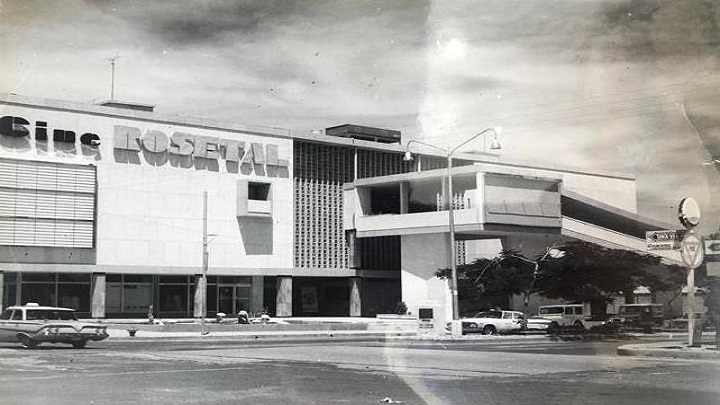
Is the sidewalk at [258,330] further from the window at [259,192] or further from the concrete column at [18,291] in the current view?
the window at [259,192]

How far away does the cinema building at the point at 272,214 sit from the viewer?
25.8 meters

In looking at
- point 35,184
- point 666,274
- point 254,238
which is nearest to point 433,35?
point 35,184

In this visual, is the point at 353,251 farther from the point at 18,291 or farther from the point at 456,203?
the point at 18,291

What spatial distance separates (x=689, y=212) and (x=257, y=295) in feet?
94.3

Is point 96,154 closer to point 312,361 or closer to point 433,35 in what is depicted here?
point 312,361

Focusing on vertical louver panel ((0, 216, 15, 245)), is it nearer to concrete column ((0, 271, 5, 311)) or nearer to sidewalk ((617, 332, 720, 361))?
concrete column ((0, 271, 5, 311))

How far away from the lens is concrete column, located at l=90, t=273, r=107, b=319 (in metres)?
25.0

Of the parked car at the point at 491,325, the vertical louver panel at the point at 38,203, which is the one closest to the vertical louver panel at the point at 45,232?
the vertical louver panel at the point at 38,203

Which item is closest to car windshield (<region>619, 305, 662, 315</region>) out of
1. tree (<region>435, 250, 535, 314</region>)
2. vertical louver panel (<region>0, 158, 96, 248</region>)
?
tree (<region>435, 250, 535, 314</region>)

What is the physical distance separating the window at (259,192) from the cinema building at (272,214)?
0.10 meters

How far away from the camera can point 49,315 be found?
55.8 feet

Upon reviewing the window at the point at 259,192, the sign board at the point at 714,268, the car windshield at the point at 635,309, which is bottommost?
the car windshield at the point at 635,309

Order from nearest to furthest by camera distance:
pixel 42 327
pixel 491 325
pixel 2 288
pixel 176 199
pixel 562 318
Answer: pixel 2 288
pixel 42 327
pixel 491 325
pixel 562 318
pixel 176 199

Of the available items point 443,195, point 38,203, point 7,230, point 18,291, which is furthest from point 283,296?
point 7,230
